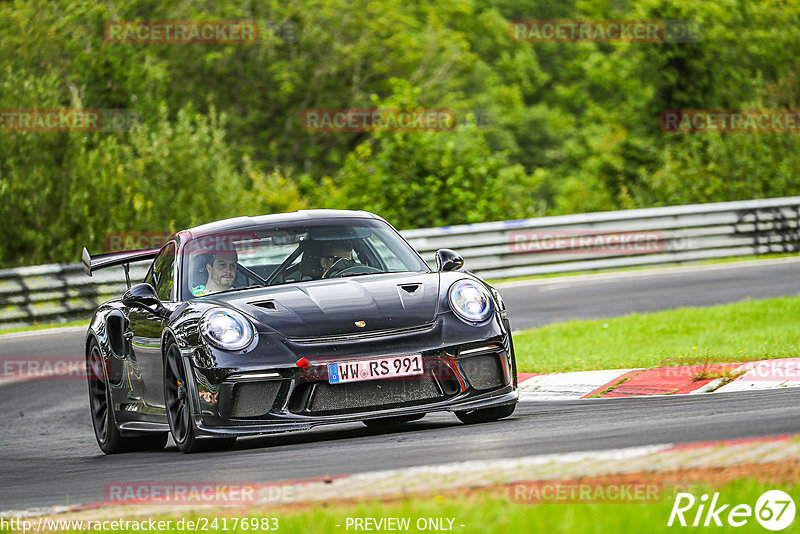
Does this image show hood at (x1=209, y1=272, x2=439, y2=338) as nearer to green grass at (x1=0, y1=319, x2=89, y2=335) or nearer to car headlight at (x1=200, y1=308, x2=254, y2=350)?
car headlight at (x1=200, y1=308, x2=254, y2=350)

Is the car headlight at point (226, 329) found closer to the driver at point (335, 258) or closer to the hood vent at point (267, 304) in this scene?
the hood vent at point (267, 304)

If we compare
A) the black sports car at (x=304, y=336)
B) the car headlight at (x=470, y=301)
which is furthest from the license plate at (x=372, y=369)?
the car headlight at (x=470, y=301)

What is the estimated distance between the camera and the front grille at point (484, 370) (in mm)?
7277

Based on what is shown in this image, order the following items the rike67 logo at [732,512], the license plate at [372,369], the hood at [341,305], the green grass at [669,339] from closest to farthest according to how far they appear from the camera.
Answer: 1. the rike67 logo at [732,512]
2. the license plate at [372,369]
3. the hood at [341,305]
4. the green grass at [669,339]

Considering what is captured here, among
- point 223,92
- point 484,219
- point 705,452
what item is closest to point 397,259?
point 705,452

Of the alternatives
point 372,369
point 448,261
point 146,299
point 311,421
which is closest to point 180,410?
point 146,299

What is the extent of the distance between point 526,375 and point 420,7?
151ft

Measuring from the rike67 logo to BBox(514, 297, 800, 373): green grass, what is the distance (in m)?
5.58

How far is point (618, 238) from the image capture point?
20.6 meters

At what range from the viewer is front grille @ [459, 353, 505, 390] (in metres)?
7.28

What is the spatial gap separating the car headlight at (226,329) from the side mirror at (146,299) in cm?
79

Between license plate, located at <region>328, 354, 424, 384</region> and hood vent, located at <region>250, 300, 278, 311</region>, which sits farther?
hood vent, located at <region>250, 300, 278, 311</region>

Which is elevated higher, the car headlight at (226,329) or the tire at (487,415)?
the car headlight at (226,329)

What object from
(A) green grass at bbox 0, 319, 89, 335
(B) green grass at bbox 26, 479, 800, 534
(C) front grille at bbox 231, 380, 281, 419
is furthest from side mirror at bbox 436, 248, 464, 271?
(A) green grass at bbox 0, 319, 89, 335
